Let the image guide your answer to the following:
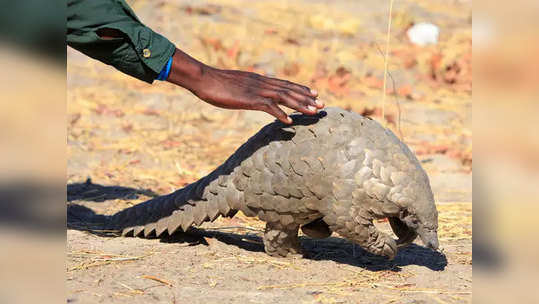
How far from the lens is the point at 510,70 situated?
1.54 metres

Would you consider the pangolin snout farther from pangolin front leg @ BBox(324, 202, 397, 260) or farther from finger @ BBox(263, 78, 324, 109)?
finger @ BBox(263, 78, 324, 109)

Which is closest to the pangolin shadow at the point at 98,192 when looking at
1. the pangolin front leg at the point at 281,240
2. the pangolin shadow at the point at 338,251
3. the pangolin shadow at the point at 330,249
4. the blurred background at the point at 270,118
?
the blurred background at the point at 270,118

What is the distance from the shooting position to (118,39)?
3.28 m

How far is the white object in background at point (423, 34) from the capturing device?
11.9 m

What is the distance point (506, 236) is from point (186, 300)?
6.66 ft

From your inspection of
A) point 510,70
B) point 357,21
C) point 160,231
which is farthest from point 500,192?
point 357,21

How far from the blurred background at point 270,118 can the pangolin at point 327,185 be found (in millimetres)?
892

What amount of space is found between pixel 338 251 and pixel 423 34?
8643mm

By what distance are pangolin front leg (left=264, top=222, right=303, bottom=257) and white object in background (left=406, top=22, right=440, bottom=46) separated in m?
8.61

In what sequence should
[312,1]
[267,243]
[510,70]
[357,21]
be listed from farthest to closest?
1. [312,1]
2. [357,21]
3. [267,243]
4. [510,70]

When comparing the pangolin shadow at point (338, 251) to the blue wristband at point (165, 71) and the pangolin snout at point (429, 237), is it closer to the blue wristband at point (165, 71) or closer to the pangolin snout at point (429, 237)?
the pangolin snout at point (429, 237)

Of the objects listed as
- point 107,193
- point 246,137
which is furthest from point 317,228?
point 246,137

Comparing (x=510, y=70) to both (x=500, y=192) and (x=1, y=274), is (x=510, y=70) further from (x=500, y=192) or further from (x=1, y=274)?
(x=1, y=274)

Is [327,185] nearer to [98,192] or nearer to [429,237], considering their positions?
[429,237]
